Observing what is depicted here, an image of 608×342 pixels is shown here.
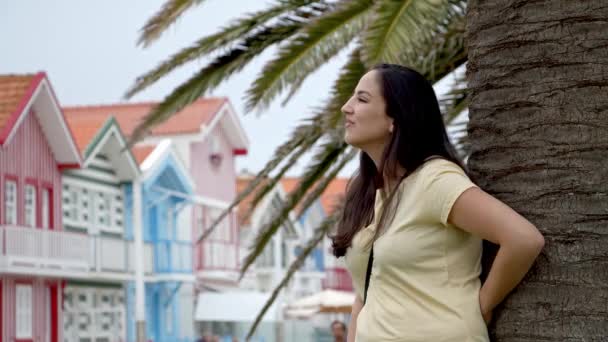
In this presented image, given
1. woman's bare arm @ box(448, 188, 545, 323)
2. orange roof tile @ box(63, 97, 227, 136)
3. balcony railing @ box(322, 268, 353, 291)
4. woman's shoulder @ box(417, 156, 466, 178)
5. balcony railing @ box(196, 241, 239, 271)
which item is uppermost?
orange roof tile @ box(63, 97, 227, 136)

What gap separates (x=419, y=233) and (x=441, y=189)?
13cm

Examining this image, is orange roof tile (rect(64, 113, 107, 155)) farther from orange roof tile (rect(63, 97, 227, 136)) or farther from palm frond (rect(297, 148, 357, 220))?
palm frond (rect(297, 148, 357, 220))

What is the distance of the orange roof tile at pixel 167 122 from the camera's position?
133 ft

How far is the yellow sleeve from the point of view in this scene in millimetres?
3309

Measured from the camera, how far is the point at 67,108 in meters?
41.2

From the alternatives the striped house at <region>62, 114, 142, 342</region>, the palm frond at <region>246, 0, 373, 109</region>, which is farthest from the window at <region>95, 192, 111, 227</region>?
the palm frond at <region>246, 0, 373, 109</region>

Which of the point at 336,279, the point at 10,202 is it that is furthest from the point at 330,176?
the point at 336,279

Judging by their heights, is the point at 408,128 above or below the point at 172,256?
below

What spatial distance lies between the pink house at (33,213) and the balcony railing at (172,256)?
20.7ft

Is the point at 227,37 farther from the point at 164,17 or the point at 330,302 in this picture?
the point at 330,302

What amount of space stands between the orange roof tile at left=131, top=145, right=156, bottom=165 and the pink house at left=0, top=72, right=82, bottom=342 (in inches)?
230

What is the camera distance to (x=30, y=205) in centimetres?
2986

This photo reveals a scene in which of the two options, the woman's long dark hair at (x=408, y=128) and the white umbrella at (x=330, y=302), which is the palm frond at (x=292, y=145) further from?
the white umbrella at (x=330, y=302)

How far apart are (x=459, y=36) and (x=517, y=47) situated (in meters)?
6.35
